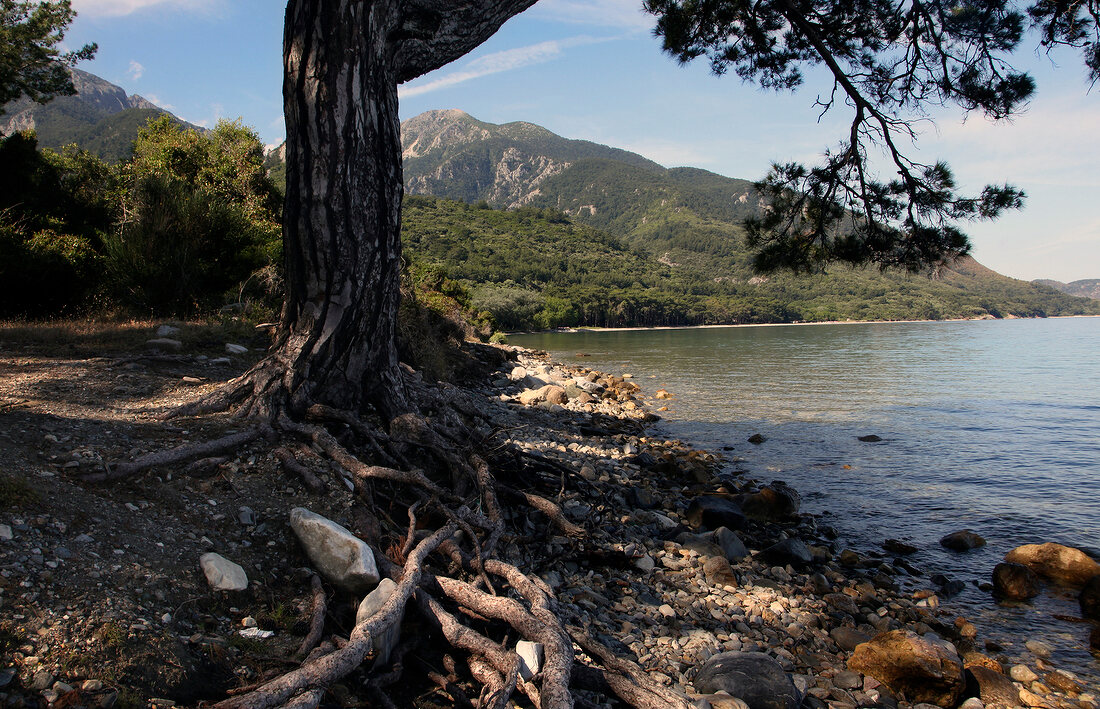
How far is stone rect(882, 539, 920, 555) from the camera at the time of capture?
20.4ft

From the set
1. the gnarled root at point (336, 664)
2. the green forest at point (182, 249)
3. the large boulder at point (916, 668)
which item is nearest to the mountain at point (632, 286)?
the green forest at point (182, 249)

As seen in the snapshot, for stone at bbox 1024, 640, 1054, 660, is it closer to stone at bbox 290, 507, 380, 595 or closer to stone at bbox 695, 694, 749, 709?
stone at bbox 695, 694, 749, 709

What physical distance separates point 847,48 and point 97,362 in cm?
944

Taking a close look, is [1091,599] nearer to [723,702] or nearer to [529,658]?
[723,702]

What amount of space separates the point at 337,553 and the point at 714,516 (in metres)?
4.72

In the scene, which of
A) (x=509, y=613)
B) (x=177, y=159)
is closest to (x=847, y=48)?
(x=509, y=613)

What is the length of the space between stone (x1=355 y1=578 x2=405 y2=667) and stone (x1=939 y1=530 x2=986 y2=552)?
20.9ft

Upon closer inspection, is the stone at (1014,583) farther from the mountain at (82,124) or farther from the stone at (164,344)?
the mountain at (82,124)

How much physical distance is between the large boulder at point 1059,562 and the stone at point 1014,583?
25 centimetres

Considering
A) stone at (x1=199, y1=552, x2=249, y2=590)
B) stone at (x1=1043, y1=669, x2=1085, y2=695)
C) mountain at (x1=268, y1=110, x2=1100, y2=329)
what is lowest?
stone at (x1=1043, y1=669, x2=1085, y2=695)

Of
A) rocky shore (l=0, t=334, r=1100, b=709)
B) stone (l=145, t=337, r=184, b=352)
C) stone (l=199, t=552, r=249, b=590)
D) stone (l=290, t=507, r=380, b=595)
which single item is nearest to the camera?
rocky shore (l=0, t=334, r=1100, b=709)

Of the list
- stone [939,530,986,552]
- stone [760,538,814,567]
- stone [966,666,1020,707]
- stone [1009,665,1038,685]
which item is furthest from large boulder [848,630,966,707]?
stone [939,530,986,552]

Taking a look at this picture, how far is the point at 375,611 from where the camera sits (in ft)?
8.79

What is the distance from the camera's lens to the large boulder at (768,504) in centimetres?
707
